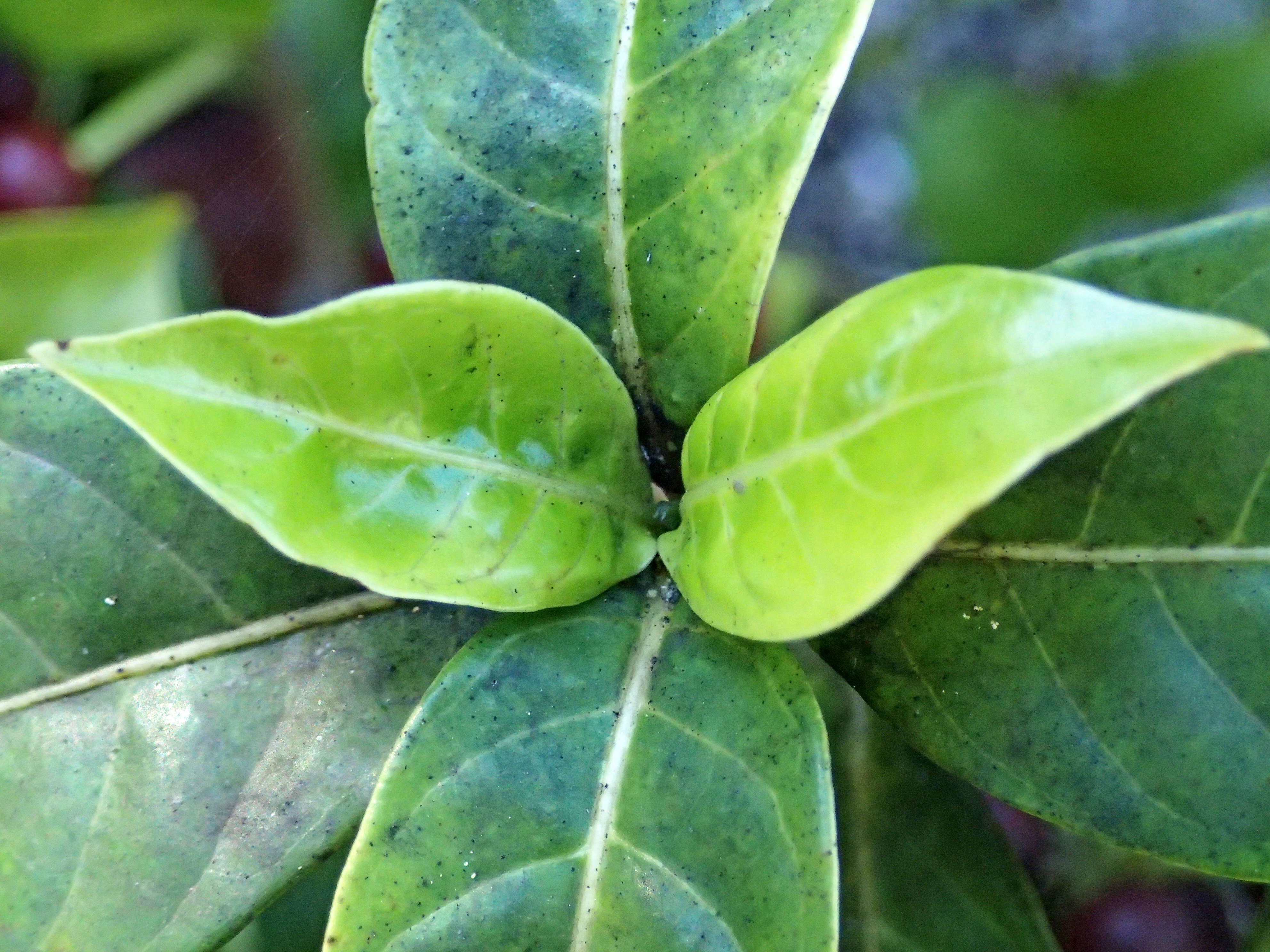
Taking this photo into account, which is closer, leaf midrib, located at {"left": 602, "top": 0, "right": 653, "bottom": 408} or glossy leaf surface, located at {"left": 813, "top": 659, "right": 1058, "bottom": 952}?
leaf midrib, located at {"left": 602, "top": 0, "right": 653, "bottom": 408}

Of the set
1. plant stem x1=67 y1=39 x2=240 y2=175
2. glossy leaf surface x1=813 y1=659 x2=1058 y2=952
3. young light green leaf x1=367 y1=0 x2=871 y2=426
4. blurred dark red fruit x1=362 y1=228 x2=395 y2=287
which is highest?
young light green leaf x1=367 y1=0 x2=871 y2=426

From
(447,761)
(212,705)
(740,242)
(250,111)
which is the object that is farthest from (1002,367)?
(250,111)

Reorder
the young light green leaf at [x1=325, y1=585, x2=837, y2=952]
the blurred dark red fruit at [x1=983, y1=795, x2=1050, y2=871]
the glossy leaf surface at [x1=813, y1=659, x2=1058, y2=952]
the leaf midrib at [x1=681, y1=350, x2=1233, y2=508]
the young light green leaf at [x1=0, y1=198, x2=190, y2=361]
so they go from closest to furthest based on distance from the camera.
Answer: the leaf midrib at [x1=681, y1=350, x2=1233, y2=508] → the young light green leaf at [x1=325, y1=585, x2=837, y2=952] → the glossy leaf surface at [x1=813, y1=659, x2=1058, y2=952] → the young light green leaf at [x1=0, y1=198, x2=190, y2=361] → the blurred dark red fruit at [x1=983, y1=795, x2=1050, y2=871]

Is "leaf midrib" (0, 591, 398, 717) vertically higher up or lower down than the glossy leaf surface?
higher up

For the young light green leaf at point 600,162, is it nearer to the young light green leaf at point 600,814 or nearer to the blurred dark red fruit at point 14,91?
the young light green leaf at point 600,814

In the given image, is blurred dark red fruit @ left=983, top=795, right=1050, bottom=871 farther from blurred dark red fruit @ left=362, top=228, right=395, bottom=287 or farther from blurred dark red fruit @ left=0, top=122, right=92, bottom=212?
blurred dark red fruit @ left=0, top=122, right=92, bottom=212

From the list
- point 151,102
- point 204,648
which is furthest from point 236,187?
point 204,648

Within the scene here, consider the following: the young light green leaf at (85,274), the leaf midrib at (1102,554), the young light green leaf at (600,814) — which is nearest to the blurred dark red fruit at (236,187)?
the young light green leaf at (85,274)

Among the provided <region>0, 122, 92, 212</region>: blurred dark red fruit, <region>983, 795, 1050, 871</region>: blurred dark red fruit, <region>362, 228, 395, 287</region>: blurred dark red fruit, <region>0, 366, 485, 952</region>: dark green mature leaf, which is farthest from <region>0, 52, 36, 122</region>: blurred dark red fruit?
<region>983, 795, 1050, 871</region>: blurred dark red fruit
